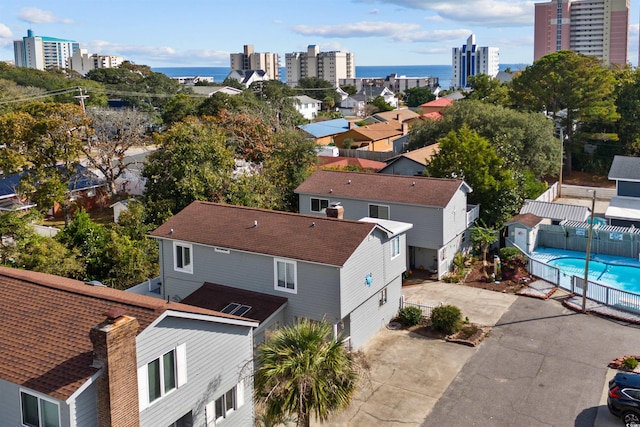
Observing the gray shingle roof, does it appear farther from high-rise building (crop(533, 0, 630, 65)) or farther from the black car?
high-rise building (crop(533, 0, 630, 65))

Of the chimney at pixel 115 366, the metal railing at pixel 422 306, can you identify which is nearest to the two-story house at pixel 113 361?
the chimney at pixel 115 366

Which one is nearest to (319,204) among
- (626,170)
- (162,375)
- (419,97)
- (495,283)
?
(495,283)

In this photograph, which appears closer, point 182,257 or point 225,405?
point 225,405

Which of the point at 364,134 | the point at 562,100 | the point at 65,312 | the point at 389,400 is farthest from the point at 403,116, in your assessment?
the point at 65,312

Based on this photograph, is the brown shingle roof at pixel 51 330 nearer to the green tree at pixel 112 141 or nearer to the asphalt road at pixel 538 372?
the asphalt road at pixel 538 372

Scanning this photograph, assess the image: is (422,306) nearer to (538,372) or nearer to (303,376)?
(538,372)
